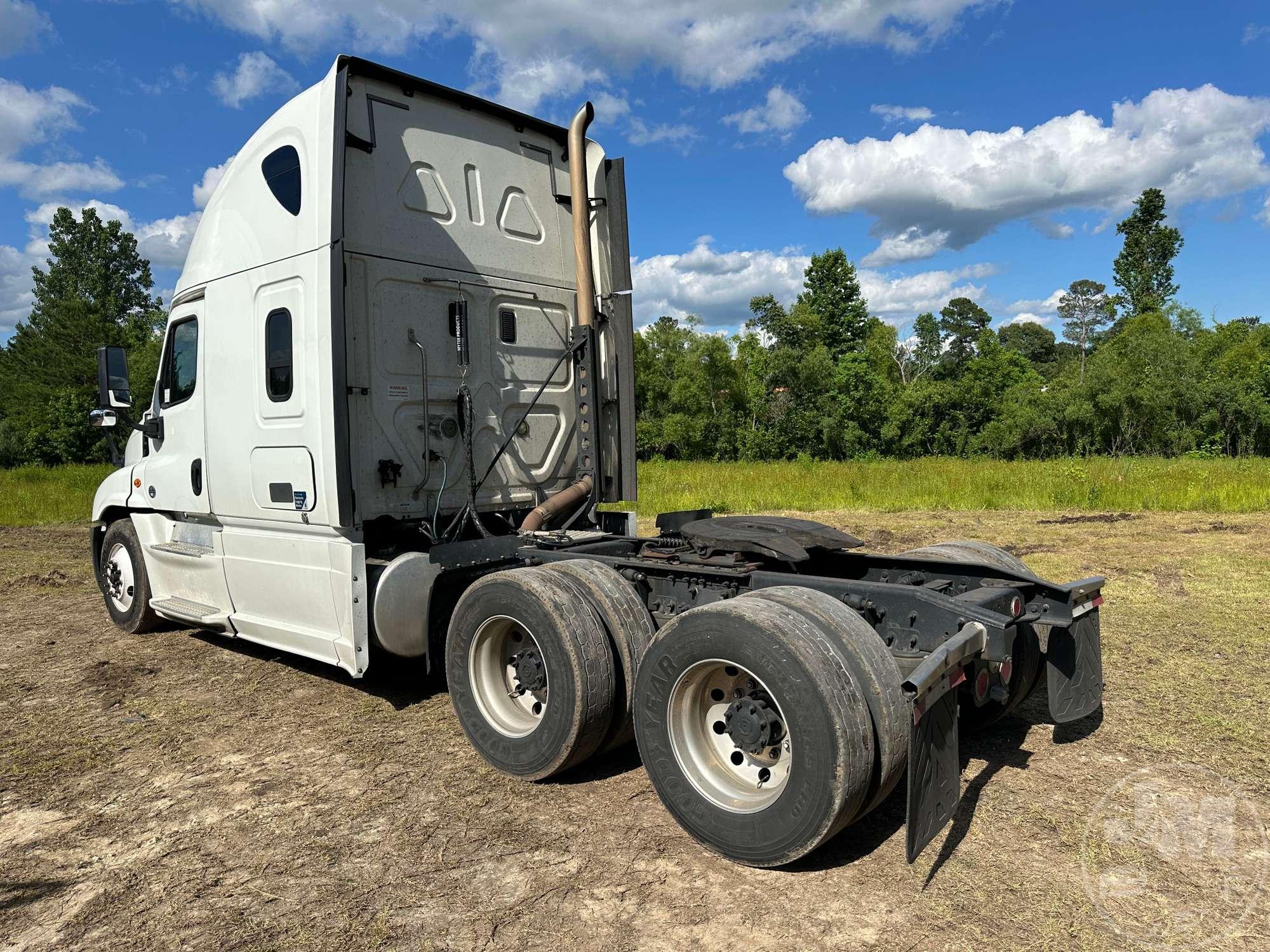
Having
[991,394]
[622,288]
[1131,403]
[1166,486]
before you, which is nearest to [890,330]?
[991,394]

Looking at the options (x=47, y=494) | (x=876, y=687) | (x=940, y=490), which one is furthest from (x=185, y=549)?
(x=47, y=494)

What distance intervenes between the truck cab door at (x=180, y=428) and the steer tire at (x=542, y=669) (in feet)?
9.23

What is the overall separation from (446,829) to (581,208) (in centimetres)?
418

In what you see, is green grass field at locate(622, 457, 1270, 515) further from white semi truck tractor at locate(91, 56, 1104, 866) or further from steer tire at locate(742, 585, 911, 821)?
steer tire at locate(742, 585, 911, 821)

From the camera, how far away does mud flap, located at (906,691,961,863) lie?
2980 millimetres

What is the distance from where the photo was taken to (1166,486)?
1596cm

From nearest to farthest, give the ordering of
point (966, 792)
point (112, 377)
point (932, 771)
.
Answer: point (932, 771)
point (966, 792)
point (112, 377)

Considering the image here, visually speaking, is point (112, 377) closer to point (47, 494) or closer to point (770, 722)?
point (770, 722)

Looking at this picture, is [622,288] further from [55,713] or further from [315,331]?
[55,713]

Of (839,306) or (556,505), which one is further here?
(839,306)

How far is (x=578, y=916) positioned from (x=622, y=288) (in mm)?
4414

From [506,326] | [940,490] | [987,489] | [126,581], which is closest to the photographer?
[506,326]

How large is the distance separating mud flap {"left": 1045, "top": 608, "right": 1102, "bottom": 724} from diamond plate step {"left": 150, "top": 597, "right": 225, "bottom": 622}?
17.7 feet

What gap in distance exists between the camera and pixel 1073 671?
4.07 meters
